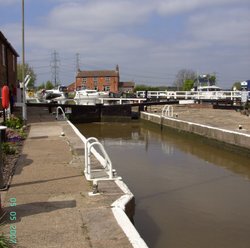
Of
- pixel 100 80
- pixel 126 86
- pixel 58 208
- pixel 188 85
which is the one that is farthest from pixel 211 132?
pixel 126 86

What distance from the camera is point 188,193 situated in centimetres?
1000

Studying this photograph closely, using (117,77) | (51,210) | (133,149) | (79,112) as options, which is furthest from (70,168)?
(117,77)

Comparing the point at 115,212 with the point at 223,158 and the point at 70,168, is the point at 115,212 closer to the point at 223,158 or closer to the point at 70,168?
the point at 70,168

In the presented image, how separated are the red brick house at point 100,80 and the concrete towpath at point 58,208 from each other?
312 ft

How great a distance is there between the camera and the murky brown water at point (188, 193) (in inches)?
280

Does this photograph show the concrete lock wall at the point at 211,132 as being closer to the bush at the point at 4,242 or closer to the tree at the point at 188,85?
the bush at the point at 4,242

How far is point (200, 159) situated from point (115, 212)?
1043 cm

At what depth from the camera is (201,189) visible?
10492mm

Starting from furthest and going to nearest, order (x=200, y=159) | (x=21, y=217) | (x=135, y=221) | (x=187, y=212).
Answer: (x=200, y=159) → (x=187, y=212) → (x=135, y=221) → (x=21, y=217)

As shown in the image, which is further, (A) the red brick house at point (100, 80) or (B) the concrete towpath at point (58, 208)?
(A) the red brick house at point (100, 80)

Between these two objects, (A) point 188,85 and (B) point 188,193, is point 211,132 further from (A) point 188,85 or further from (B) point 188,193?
(A) point 188,85

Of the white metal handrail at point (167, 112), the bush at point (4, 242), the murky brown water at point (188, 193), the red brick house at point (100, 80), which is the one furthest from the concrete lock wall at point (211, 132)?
the red brick house at point (100, 80)

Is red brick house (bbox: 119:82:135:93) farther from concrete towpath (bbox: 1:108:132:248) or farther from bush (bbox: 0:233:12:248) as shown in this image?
bush (bbox: 0:233:12:248)

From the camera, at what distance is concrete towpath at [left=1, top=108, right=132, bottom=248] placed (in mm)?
5016
